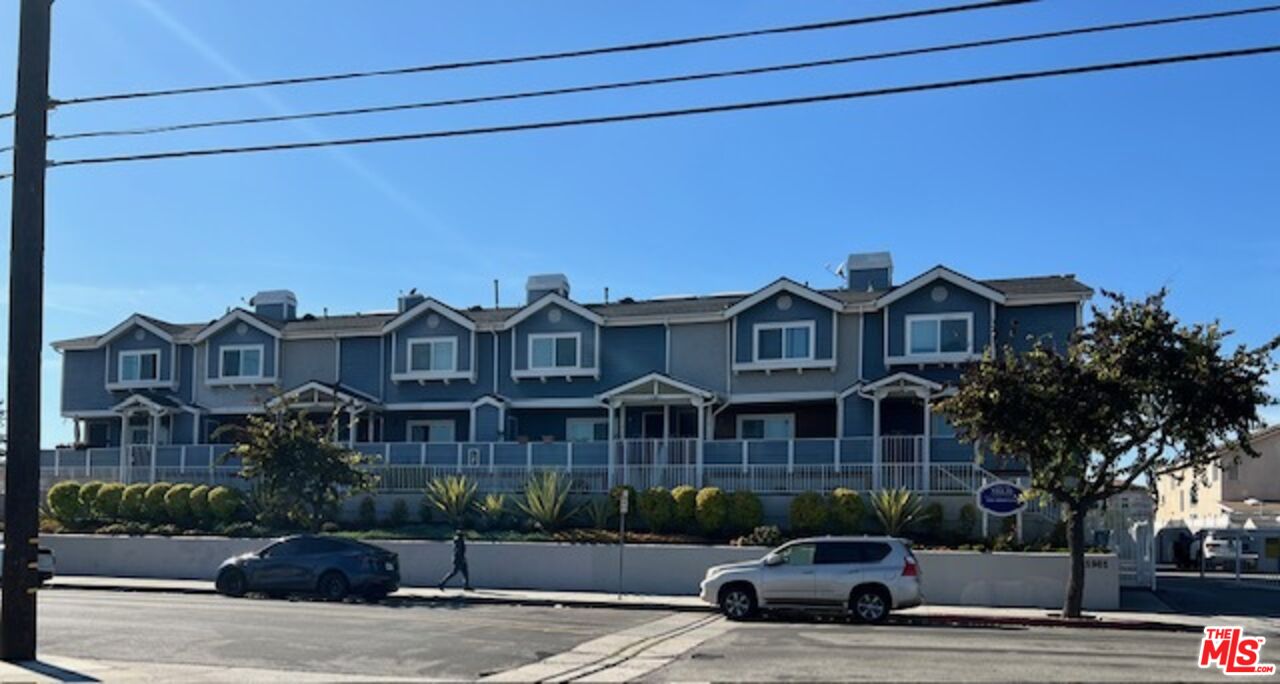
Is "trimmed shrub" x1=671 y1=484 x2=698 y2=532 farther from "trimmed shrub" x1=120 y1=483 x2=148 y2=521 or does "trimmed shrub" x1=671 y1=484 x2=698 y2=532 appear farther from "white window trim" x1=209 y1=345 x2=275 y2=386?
"white window trim" x1=209 y1=345 x2=275 y2=386

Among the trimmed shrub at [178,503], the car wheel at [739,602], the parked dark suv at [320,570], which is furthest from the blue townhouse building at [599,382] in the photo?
the car wheel at [739,602]

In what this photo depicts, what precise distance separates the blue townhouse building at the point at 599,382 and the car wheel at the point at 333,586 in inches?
332

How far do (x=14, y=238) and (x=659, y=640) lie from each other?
35.3ft

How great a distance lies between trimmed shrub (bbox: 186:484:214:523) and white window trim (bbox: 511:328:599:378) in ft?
33.2

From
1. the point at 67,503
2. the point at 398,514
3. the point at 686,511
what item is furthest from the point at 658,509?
the point at 67,503

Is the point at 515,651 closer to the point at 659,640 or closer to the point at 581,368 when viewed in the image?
the point at 659,640

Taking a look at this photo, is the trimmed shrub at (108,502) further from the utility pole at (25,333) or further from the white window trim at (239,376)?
the utility pole at (25,333)

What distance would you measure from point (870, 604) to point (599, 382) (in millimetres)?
18740

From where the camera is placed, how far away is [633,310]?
41.4 meters

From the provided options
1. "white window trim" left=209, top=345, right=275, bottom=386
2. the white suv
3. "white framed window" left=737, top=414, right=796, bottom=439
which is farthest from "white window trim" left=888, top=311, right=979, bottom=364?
"white window trim" left=209, top=345, right=275, bottom=386

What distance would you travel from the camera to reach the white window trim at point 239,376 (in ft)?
147

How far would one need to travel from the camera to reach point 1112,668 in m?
15.8

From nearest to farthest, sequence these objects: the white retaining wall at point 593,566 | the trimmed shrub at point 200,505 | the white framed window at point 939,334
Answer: the white retaining wall at point 593,566 < the white framed window at point 939,334 < the trimmed shrub at point 200,505

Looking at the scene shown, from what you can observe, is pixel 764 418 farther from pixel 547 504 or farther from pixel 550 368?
pixel 547 504
